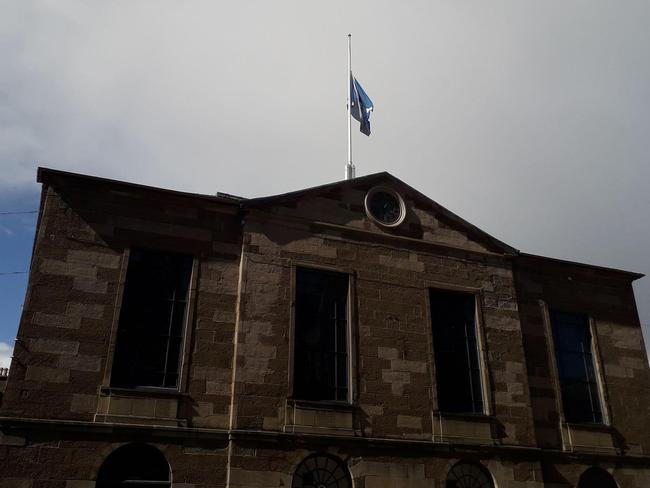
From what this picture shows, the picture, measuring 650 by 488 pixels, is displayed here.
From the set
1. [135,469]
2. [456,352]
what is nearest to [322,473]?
[135,469]

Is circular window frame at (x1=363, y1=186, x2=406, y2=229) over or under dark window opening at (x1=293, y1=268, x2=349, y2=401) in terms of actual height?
over

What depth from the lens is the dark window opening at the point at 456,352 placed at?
16109 mm

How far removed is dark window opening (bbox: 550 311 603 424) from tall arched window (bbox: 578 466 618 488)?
1369 mm

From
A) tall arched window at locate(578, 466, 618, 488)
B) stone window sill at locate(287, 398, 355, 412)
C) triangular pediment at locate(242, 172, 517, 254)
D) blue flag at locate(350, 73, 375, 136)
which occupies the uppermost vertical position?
blue flag at locate(350, 73, 375, 136)

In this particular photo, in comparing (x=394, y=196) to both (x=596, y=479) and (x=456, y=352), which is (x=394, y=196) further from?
(x=596, y=479)

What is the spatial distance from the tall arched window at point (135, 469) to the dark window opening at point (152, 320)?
4.61 ft

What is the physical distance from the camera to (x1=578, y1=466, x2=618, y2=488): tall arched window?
54.9 feet

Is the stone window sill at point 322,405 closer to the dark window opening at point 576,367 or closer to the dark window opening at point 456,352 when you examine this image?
the dark window opening at point 456,352

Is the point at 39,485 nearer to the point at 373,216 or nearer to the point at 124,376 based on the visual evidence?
the point at 124,376

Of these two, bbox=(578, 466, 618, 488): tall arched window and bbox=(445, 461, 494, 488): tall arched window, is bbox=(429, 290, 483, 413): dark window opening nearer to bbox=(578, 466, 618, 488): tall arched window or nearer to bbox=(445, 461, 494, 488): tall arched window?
bbox=(445, 461, 494, 488): tall arched window

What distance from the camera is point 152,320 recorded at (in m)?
14.2

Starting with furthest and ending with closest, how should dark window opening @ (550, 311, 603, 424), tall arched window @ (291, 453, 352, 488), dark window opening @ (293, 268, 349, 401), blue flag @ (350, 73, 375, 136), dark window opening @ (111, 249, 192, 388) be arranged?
blue flag @ (350, 73, 375, 136) < dark window opening @ (550, 311, 603, 424) < dark window opening @ (293, 268, 349, 401) < tall arched window @ (291, 453, 352, 488) < dark window opening @ (111, 249, 192, 388)

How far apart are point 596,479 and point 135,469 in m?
12.0

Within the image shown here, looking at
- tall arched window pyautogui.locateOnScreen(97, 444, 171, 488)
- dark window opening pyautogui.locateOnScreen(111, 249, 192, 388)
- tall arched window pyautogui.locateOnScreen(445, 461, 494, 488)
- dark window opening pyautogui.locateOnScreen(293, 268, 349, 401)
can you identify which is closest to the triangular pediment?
dark window opening pyautogui.locateOnScreen(293, 268, 349, 401)
